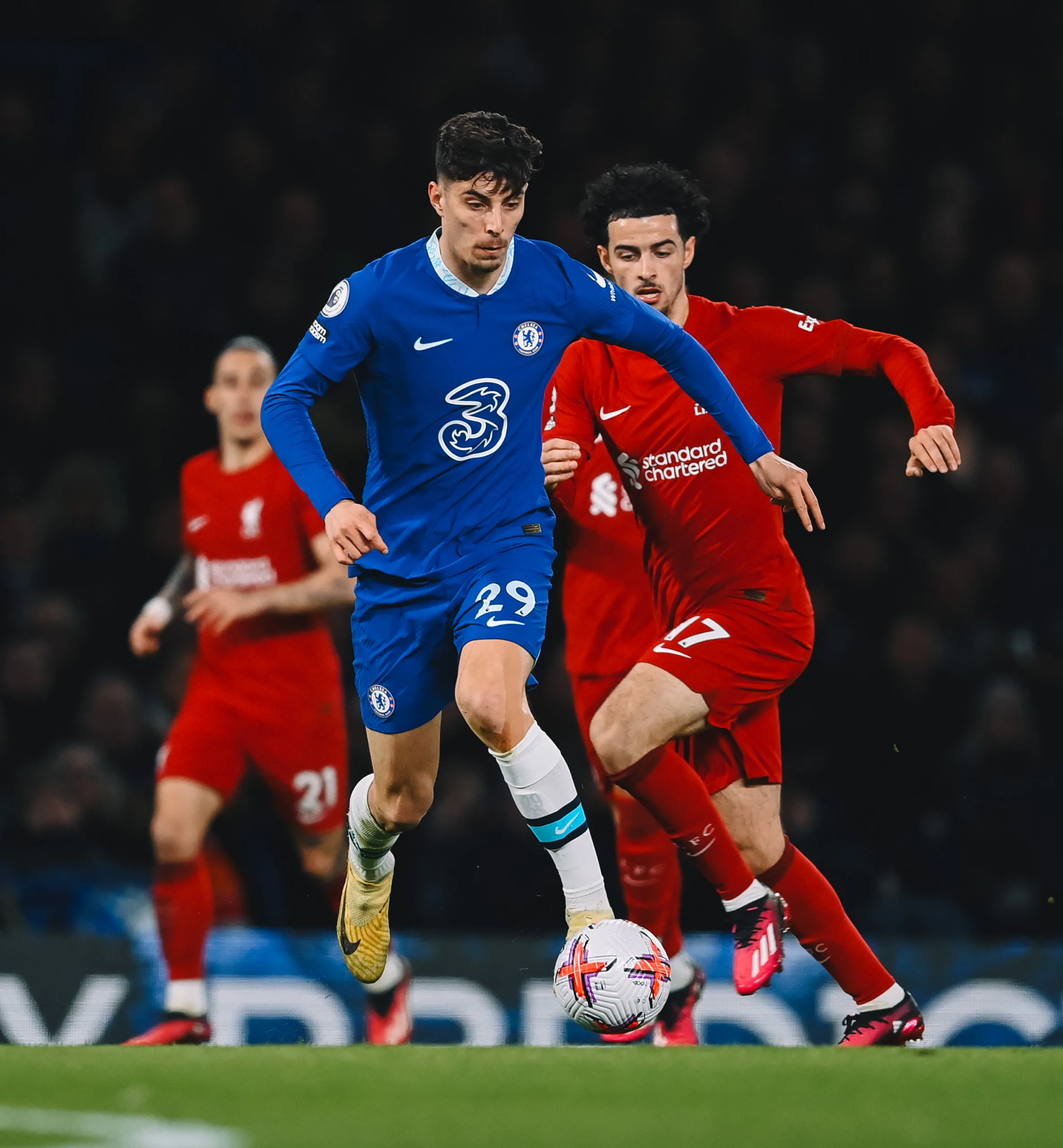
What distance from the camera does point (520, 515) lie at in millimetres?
4379

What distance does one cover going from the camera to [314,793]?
6258 millimetres

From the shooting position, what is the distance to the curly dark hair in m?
5.12

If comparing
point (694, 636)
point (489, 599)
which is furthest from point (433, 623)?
point (694, 636)

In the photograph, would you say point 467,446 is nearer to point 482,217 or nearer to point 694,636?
point 482,217

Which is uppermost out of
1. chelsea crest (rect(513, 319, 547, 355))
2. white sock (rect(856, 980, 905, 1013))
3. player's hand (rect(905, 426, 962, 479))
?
chelsea crest (rect(513, 319, 547, 355))

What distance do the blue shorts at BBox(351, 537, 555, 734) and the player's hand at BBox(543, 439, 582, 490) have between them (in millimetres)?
271

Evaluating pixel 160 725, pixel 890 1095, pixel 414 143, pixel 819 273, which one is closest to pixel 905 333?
pixel 819 273

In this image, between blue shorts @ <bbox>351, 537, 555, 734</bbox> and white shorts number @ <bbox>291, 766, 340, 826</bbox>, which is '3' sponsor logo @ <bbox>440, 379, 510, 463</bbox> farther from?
white shorts number @ <bbox>291, 766, 340, 826</bbox>

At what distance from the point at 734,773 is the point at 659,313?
133 cm

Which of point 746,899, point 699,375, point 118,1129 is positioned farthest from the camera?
point 746,899

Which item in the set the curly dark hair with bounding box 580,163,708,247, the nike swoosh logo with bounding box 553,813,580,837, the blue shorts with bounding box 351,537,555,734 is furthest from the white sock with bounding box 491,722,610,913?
the curly dark hair with bounding box 580,163,708,247

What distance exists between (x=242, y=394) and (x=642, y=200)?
195 centimetres

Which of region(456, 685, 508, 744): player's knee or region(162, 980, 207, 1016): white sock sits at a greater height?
region(456, 685, 508, 744): player's knee

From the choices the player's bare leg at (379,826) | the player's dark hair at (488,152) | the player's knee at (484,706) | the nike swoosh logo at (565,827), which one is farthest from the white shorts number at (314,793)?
the player's dark hair at (488,152)
